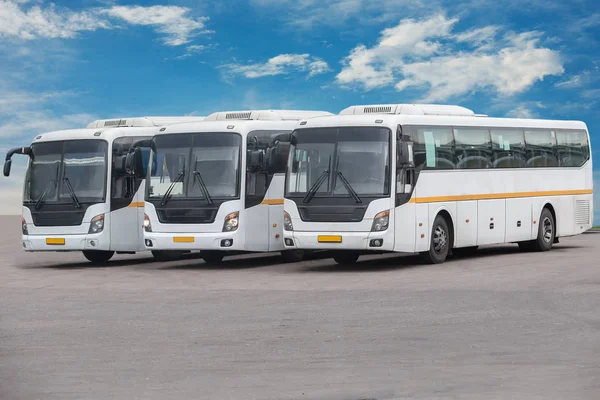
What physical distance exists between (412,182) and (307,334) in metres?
10.6

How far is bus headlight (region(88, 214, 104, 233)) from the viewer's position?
2506cm

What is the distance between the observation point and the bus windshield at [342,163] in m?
22.2

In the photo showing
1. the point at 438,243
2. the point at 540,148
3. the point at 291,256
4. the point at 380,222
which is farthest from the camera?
the point at 540,148

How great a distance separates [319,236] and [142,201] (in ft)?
17.3

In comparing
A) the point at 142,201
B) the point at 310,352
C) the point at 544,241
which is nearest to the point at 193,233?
the point at 142,201

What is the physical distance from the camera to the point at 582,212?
3045 centimetres

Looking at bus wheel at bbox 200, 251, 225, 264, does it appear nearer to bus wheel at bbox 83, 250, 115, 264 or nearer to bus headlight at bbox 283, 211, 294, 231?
bus wheel at bbox 83, 250, 115, 264

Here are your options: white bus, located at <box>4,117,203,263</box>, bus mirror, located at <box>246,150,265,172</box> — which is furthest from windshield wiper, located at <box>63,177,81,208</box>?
bus mirror, located at <box>246,150,265,172</box>

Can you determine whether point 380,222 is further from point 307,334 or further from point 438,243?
point 307,334

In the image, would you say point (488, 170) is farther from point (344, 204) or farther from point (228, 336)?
point (228, 336)

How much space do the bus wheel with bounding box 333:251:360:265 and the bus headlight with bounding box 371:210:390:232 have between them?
307 cm

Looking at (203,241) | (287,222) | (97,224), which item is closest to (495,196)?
(287,222)

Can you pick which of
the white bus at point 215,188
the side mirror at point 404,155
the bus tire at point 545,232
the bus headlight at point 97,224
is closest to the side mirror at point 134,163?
the white bus at point 215,188

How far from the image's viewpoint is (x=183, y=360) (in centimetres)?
1062
